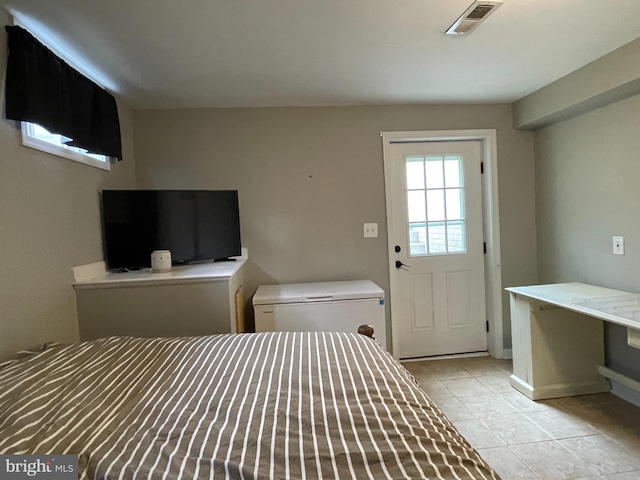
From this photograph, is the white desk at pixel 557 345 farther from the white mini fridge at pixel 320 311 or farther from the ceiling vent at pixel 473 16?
the ceiling vent at pixel 473 16

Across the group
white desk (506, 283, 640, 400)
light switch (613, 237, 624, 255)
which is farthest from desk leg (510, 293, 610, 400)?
light switch (613, 237, 624, 255)

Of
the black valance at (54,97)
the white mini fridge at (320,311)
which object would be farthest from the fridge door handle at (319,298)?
the black valance at (54,97)

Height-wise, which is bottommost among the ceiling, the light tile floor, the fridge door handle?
the light tile floor

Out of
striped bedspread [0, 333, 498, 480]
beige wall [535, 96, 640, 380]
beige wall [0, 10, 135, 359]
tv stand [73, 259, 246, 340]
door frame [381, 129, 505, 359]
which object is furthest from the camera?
door frame [381, 129, 505, 359]

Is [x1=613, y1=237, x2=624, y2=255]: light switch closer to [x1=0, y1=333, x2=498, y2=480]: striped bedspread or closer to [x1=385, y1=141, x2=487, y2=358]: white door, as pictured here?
[x1=385, y1=141, x2=487, y2=358]: white door

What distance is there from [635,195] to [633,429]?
143cm

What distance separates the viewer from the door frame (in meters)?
3.13

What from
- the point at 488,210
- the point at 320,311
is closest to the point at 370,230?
the point at 320,311

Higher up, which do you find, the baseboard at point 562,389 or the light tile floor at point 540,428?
the baseboard at point 562,389

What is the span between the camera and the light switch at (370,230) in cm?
315

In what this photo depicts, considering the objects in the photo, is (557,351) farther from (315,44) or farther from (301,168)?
(315,44)

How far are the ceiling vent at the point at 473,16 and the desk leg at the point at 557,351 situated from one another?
1.77m

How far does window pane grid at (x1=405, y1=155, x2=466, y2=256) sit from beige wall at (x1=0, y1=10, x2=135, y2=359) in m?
2.47

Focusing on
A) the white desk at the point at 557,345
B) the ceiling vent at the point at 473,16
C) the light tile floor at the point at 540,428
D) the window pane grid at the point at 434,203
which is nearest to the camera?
the ceiling vent at the point at 473,16
